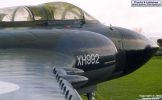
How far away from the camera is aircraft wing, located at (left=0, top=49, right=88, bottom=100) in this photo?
14.6ft

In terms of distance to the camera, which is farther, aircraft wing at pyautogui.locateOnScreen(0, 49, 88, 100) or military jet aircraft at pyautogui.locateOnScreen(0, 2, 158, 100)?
military jet aircraft at pyautogui.locateOnScreen(0, 2, 158, 100)

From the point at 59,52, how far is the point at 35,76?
2.85 meters

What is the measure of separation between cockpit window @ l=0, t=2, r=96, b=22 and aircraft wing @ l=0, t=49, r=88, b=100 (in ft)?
7.93

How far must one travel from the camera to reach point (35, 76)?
18.6ft

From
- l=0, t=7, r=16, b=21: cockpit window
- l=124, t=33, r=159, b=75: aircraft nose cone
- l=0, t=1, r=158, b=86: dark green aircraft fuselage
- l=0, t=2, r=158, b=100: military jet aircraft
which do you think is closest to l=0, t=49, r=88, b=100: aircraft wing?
l=0, t=2, r=158, b=100: military jet aircraft

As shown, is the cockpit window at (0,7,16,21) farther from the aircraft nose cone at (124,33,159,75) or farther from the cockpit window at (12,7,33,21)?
the aircraft nose cone at (124,33,159,75)

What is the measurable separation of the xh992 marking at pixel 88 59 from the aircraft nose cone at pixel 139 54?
6.59 ft

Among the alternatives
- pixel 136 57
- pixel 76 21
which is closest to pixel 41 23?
pixel 76 21

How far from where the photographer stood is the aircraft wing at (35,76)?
4457 mm

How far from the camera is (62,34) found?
9.10 m

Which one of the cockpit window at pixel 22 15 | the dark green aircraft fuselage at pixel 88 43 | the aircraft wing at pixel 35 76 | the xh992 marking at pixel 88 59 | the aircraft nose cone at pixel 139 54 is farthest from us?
the aircraft nose cone at pixel 139 54

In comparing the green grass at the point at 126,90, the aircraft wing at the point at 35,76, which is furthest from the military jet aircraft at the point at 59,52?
the green grass at the point at 126,90

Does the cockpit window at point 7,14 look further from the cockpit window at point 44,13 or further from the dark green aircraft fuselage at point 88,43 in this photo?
the dark green aircraft fuselage at point 88,43

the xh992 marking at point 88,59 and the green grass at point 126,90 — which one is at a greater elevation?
the xh992 marking at point 88,59
